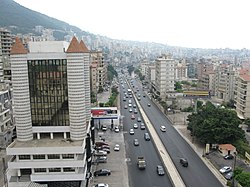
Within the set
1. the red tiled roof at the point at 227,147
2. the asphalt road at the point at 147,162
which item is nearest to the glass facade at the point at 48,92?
the asphalt road at the point at 147,162

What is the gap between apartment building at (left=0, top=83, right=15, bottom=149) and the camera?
32.8m

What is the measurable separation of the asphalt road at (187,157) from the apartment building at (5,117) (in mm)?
17941

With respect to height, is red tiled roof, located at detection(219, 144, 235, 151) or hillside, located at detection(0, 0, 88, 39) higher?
hillside, located at detection(0, 0, 88, 39)

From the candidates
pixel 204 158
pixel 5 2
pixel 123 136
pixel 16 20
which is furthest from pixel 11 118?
pixel 5 2

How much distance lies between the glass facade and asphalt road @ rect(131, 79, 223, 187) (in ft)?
36.5

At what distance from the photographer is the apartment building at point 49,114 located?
2180cm

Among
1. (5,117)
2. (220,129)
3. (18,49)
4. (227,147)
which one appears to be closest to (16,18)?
(5,117)

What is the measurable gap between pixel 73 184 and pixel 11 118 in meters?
16.6

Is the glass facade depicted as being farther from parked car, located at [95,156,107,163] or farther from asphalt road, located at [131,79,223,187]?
asphalt road, located at [131,79,223,187]

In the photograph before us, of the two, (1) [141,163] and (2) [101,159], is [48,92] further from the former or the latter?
(1) [141,163]

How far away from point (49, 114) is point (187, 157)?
1432 centimetres

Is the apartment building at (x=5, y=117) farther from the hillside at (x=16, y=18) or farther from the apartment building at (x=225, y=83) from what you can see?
the hillside at (x=16, y=18)

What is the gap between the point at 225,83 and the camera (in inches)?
2489

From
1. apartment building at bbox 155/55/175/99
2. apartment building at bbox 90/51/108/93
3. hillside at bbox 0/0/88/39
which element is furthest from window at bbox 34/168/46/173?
hillside at bbox 0/0/88/39
